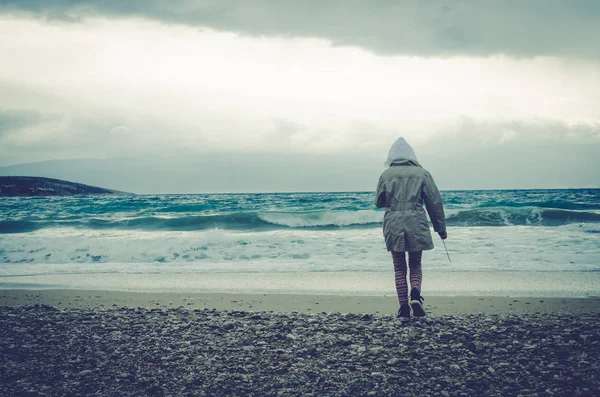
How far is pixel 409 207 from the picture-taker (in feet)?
18.4

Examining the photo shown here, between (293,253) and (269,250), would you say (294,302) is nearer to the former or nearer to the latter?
(293,253)

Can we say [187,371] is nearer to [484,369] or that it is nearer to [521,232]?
[484,369]

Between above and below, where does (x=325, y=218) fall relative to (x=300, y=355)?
above

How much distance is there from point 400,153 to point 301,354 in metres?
2.78

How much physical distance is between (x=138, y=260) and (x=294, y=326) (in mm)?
8305

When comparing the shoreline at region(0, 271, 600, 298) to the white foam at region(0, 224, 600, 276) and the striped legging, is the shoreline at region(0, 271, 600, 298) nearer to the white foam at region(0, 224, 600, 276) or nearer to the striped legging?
the white foam at region(0, 224, 600, 276)

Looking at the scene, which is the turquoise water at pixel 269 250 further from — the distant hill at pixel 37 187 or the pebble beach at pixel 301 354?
the distant hill at pixel 37 187

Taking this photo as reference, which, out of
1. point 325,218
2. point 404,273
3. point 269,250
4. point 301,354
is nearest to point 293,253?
point 269,250

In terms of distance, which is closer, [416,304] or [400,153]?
[416,304]

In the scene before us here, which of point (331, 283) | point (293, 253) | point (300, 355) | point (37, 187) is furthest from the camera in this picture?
point (37, 187)

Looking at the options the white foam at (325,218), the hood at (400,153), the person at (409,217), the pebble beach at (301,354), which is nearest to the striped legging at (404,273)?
the person at (409,217)

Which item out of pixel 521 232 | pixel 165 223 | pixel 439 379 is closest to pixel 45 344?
pixel 439 379

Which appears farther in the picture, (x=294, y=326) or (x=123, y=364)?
(x=294, y=326)

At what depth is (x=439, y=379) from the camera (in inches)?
143
